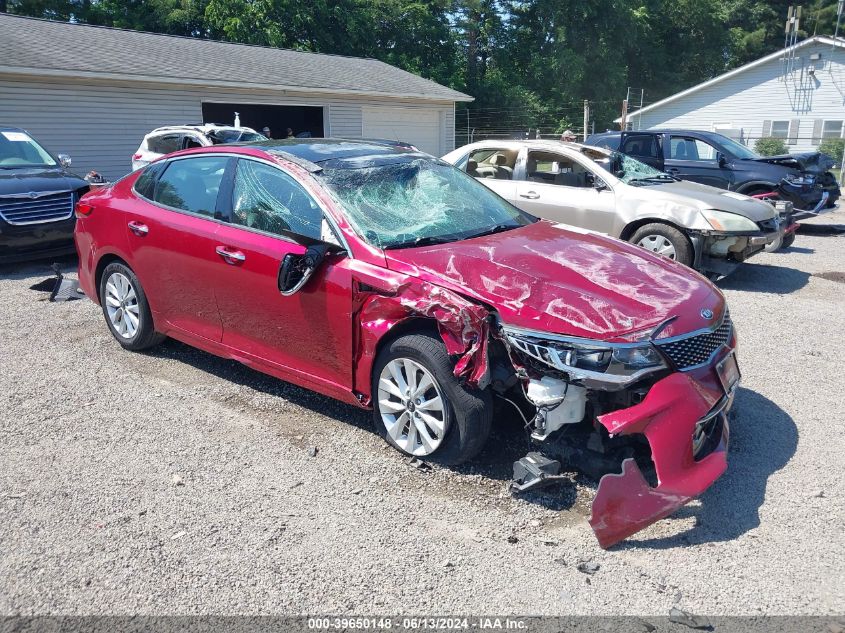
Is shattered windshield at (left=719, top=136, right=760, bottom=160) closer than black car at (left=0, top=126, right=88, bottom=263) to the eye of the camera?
No

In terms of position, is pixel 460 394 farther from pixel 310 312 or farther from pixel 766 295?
pixel 766 295

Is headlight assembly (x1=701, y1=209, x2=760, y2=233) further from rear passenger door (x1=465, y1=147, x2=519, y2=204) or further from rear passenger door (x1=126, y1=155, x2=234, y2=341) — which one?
rear passenger door (x1=126, y1=155, x2=234, y2=341)

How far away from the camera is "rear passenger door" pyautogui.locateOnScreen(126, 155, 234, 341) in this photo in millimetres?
4887

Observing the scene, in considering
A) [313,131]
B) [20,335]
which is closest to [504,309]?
[20,335]

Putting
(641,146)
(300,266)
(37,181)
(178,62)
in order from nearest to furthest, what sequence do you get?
(300,266) < (37,181) < (641,146) < (178,62)

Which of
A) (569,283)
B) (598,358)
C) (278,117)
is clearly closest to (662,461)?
(598,358)

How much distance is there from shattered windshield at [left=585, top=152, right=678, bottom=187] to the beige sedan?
0.05 feet

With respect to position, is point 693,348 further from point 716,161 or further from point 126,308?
point 716,161

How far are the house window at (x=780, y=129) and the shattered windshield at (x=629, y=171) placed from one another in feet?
94.1

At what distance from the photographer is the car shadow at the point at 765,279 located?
329 inches

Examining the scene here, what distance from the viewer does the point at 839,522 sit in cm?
345

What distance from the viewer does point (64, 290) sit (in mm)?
7691

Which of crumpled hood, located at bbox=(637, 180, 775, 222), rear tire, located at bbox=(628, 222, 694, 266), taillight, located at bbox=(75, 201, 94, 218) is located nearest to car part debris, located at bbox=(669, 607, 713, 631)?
taillight, located at bbox=(75, 201, 94, 218)

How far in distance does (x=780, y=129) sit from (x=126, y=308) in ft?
115
